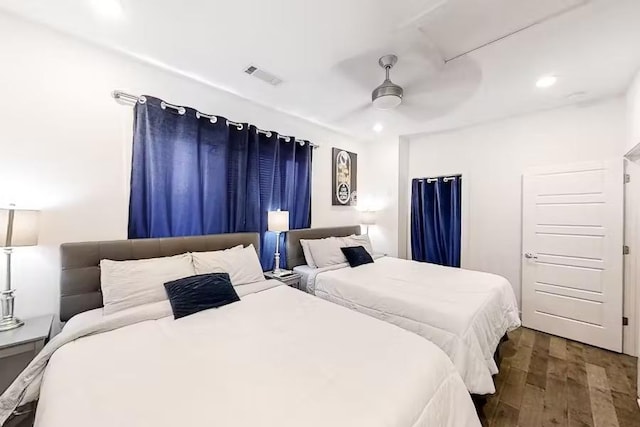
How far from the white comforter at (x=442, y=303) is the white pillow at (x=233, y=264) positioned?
0.72m

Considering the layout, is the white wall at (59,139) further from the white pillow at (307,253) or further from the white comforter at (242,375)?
the white pillow at (307,253)

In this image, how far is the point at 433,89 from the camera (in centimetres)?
261

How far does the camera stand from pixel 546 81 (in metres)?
2.43

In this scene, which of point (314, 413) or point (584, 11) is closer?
point (314, 413)

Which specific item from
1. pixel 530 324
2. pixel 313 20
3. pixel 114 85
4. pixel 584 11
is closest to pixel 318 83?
pixel 313 20

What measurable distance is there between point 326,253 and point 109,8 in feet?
9.28

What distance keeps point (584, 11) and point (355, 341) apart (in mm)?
2466

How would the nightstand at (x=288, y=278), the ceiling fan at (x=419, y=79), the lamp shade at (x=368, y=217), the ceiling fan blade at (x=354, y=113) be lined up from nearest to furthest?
1. the ceiling fan at (x=419, y=79)
2. the nightstand at (x=288, y=278)
3. the ceiling fan blade at (x=354, y=113)
4. the lamp shade at (x=368, y=217)

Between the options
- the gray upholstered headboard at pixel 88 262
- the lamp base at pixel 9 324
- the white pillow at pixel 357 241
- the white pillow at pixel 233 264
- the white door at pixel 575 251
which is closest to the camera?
the lamp base at pixel 9 324

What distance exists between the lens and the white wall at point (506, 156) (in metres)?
2.81

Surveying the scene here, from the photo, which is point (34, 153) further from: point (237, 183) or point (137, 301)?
point (237, 183)

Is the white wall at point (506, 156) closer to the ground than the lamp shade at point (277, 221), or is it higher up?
higher up

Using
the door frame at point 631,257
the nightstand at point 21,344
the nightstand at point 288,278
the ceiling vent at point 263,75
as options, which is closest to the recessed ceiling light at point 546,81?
the door frame at point 631,257

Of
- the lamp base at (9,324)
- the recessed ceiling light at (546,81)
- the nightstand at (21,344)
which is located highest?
the recessed ceiling light at (546,81)
